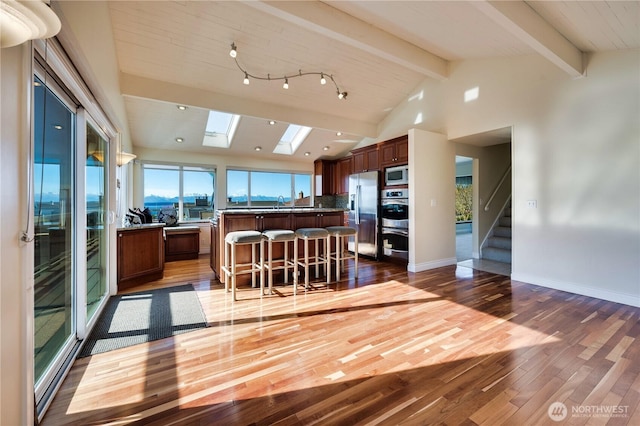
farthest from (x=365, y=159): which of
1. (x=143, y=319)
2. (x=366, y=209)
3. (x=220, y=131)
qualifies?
(x=143, y=319)

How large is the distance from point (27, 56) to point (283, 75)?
361 cm

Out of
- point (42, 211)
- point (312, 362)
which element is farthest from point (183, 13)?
point (312, 362)

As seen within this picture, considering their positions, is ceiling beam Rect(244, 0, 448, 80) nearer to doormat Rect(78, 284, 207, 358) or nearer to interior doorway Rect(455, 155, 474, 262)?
doormat Rect(78, 284, 207, 358)

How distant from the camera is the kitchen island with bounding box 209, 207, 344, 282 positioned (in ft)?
12.3

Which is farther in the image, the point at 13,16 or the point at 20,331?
the point at 20,331

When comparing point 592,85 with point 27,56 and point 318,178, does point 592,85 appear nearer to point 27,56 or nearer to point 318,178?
point 27,56

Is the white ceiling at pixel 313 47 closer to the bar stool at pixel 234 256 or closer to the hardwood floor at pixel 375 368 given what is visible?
the bar stool at pixel 234 256

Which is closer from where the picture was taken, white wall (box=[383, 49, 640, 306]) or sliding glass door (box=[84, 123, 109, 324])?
sliding glass door (box=[84, 123, 109, 324])

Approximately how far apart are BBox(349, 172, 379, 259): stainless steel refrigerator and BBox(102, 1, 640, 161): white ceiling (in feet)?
4.46

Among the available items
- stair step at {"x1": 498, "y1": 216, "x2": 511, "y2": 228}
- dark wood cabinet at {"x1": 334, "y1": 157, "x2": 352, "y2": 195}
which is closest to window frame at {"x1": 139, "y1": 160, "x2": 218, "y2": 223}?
dark wood cabinet at {"x1": 334, "y1": 157, "x2": 352, "y2": 195}

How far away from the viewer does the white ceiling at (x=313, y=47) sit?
2.81 metres

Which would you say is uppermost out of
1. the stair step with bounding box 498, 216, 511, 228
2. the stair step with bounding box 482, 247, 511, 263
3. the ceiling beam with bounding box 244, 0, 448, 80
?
the ceiling beam with bounding box 244, 0, 448, 80

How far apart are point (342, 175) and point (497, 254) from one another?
13.2 ft

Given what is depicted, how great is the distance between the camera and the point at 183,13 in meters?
3.25
